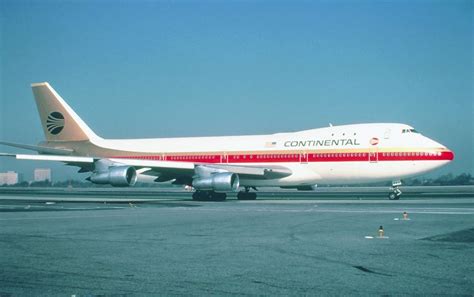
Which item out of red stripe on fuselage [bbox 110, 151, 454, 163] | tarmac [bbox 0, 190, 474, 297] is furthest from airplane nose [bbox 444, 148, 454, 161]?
tarmac [bbox 0, 190, 474, 297]

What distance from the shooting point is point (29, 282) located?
8828mm

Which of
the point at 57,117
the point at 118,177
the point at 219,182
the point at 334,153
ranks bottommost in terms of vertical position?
the point at 219,182

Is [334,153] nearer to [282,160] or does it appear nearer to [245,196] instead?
[282,160]

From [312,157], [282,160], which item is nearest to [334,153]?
[312,157]

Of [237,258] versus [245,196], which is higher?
[245,196]

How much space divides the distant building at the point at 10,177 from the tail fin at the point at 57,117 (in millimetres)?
106418

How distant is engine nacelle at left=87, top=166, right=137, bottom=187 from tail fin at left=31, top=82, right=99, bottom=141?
1217cm

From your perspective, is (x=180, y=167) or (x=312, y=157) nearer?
(x=180, y=167)

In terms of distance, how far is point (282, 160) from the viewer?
4103cm

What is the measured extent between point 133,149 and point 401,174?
2207 centimetres

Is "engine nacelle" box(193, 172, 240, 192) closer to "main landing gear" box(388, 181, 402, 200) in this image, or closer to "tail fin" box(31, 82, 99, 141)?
"main landing gear" box(388, 181, 402, 200)

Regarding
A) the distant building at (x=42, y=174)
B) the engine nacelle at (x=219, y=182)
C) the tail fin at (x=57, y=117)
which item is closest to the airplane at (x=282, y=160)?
the engine nacelle at (x=219, y=182)

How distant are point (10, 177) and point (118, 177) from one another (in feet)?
410

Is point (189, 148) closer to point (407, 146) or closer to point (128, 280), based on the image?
point (407, 146)
